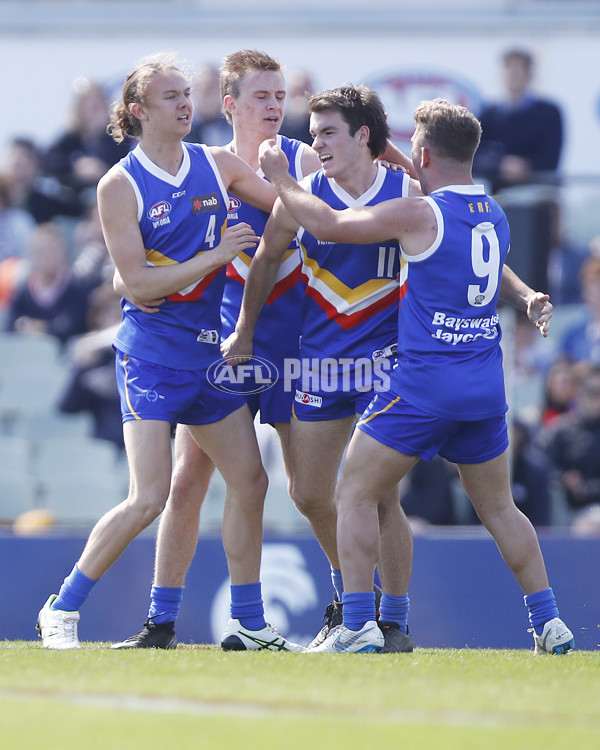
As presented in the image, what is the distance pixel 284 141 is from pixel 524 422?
3.72 metres

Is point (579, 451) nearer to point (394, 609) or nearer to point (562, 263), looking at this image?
point (562, 263)

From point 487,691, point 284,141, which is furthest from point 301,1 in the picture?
point 487,691

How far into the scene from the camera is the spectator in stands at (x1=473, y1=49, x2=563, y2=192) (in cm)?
941

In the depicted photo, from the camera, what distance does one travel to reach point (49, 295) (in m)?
9.38

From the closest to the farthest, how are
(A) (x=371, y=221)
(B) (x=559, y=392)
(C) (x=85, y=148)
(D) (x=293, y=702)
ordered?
(D) (x=293, y=702), (A) (x=371, y=221), (B) (x=559, y=392), (C) (x=85, y=148)

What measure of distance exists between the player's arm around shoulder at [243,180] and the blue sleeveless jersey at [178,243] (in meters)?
0.06

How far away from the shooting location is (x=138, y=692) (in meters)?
A: 3.50

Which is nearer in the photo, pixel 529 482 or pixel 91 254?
pixel 529 482

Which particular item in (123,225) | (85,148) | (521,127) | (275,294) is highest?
(521,127)

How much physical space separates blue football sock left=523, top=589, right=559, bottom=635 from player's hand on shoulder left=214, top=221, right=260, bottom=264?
185 centimetres

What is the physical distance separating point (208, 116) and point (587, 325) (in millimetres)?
3492

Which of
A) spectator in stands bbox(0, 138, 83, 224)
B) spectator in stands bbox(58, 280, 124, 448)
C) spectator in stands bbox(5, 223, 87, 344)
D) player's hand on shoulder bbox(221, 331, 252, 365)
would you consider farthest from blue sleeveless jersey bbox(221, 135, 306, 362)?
spectator in stands bbox(0, 138, 83, 224)

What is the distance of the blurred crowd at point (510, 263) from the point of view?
26.3 ft

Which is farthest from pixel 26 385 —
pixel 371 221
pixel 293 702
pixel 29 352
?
pixel 293 702
